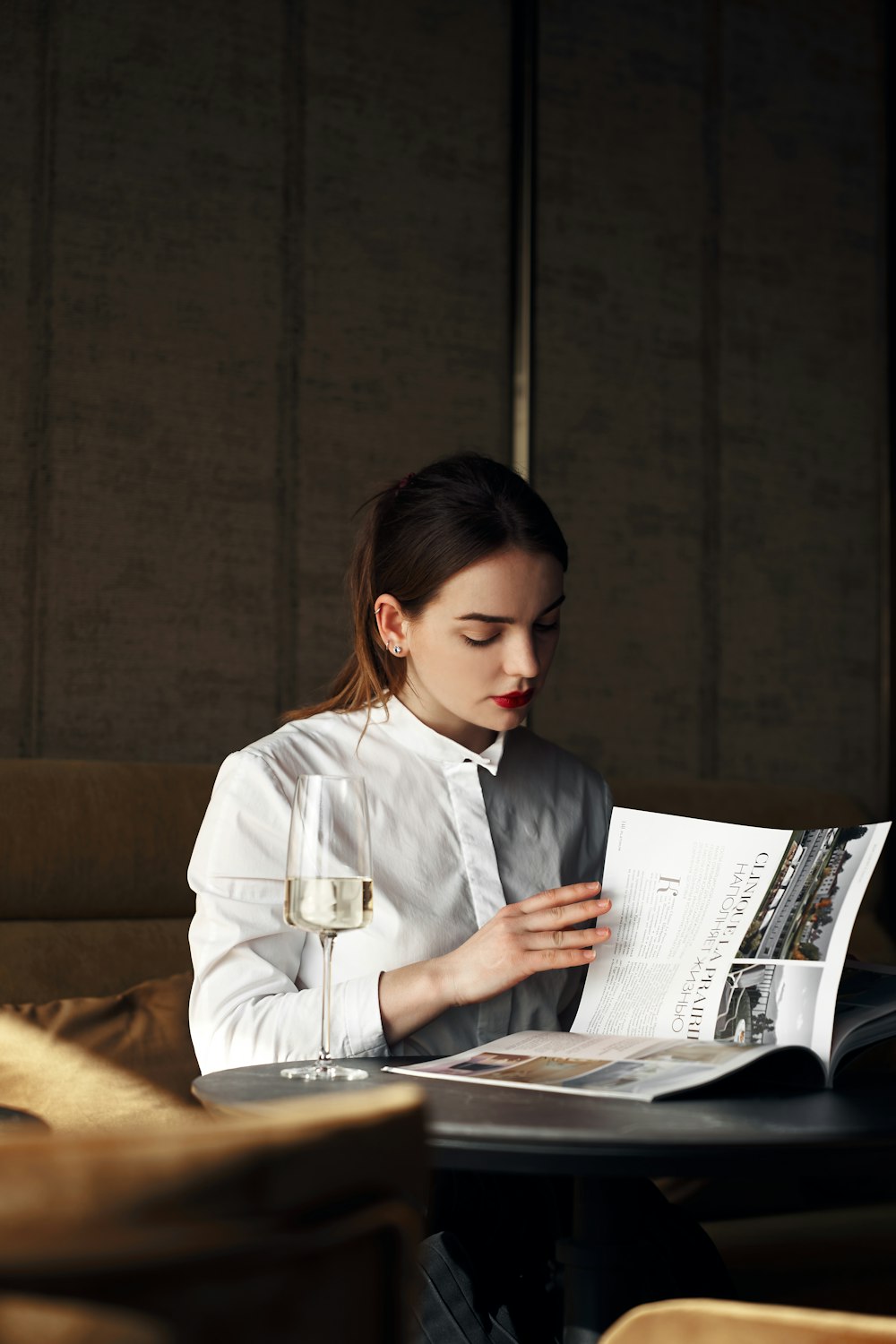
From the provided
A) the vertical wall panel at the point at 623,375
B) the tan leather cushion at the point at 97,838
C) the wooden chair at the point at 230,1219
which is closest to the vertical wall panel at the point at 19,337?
Answer: the tan leather cushion at the point at 97,838

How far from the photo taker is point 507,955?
1205mm

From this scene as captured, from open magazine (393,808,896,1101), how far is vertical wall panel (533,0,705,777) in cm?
186

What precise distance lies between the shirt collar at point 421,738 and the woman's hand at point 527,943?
0.44 metres

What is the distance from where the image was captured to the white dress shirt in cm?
129

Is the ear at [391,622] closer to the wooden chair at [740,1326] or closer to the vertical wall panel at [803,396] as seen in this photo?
the wooden chair at [740,1326]

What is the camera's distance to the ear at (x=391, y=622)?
5.44ft

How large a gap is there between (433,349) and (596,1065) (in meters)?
2.24

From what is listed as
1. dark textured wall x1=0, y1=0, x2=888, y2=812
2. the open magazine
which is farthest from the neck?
dark textured wall x1=0, y1=0, x2=888, y2=812

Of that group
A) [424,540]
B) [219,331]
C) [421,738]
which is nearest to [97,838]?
[421,738]

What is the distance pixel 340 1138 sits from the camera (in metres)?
0.53

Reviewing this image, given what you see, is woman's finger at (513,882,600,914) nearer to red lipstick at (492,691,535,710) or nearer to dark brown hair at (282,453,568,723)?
red lipstick at (492,691,535,710)

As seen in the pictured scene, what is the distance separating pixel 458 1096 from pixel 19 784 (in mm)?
1430

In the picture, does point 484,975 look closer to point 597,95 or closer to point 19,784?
point 19,784

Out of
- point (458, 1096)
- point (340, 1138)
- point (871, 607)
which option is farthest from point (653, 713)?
point (340, 1138)
